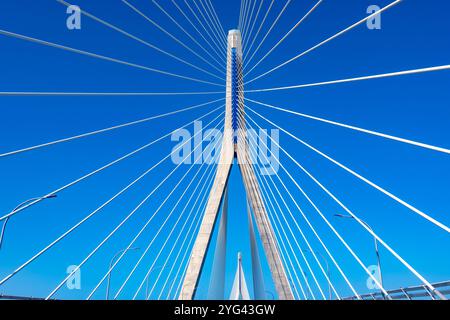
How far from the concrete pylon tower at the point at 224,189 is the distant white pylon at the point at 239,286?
29.0 meters

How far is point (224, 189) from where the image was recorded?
16.4 m

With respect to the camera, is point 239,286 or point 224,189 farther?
point 239,286

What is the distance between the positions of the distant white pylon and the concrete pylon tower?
2901 cm

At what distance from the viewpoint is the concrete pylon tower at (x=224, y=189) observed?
46.9 ft

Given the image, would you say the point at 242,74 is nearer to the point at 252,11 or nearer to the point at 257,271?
the point at 252,11

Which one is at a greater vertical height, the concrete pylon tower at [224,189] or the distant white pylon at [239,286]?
the concrete pylon tower at [224,189]

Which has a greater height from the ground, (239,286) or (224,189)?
(224,189)

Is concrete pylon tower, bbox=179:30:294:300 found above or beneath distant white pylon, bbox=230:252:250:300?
above

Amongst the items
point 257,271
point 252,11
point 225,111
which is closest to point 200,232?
point 257,271

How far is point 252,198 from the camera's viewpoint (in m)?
16.3

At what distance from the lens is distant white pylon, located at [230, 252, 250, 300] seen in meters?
44.8

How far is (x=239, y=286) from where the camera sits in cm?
4559

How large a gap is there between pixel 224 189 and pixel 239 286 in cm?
3110
